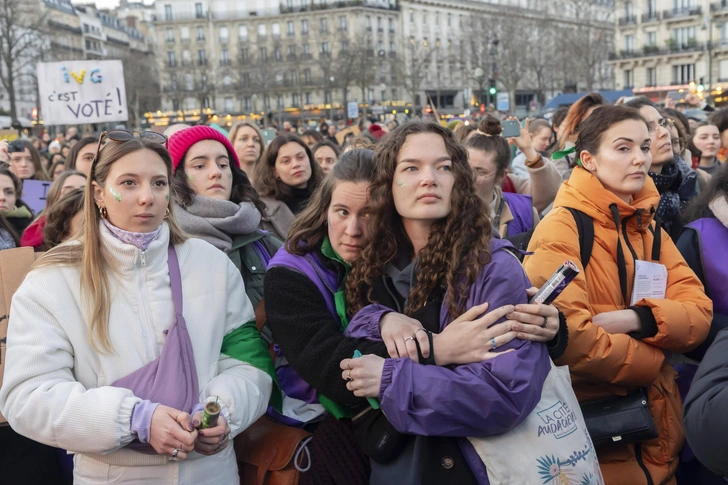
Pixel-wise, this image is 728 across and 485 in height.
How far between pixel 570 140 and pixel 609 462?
8.15ft

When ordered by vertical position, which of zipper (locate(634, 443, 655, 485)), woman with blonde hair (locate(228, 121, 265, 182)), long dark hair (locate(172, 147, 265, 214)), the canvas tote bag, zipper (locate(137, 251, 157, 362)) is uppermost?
woman with blonde hair (locate(228, 121, 265, 182))

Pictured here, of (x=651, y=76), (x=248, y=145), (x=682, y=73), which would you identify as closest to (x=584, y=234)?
(x=248, y=145)

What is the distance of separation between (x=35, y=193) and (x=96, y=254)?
5.14 metres

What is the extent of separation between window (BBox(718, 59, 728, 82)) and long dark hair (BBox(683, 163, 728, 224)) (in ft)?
213

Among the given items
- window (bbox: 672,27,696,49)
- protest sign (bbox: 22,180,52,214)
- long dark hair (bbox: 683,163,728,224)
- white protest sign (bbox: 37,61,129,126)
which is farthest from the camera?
window (bbox: 672,27,696,49)

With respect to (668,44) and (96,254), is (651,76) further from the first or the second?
(96,254)

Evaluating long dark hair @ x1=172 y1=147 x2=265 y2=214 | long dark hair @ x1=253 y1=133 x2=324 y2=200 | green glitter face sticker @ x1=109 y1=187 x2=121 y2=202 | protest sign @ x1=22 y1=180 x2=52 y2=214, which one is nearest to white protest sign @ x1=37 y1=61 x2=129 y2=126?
protest sign @ x1=22 y1=180 x2=52 y2=214

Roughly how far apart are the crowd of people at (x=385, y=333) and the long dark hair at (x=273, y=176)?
217cm

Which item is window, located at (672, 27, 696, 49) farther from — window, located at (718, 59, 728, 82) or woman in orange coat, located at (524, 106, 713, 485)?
woman in orange coat, located at (524, 106, 713, 485)

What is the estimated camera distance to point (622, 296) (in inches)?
126

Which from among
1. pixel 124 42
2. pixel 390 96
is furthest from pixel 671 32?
pixel 124 42

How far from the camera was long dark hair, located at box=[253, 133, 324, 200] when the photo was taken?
5211 millimetres

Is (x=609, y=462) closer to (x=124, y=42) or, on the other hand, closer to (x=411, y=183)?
(x=411, y=183)

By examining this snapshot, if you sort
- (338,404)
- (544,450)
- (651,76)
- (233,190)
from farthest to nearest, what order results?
1. (651,76)
2. (233,190)
3. (338,404)
4. (544,450)
